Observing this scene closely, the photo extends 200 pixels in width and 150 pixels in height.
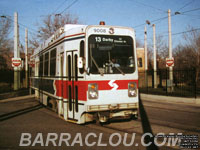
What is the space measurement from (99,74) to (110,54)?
2.59 feet

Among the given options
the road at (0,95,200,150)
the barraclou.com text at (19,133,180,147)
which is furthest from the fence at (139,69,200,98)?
the barraclou.com text at (19,133,180,147)

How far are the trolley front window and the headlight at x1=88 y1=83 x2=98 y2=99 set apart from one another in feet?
1.39

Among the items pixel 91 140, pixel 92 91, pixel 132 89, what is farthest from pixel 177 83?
pixel 91 140

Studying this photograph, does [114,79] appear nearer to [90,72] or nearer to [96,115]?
A: [90,72]

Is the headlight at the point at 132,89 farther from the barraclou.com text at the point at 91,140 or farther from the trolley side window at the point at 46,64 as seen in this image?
the trolley side window at the point at 46,64

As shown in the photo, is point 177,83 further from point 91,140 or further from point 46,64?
point 91,140

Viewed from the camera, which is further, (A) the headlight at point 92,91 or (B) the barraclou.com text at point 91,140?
(A) the headlight at point 92,91

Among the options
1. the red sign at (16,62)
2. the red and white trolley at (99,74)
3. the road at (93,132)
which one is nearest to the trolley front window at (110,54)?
the red and white trolley at (99,74)

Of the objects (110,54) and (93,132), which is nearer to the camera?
(93,132)

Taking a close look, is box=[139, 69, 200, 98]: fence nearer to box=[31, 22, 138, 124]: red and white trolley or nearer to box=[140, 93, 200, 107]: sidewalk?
box=[140, 93, 200, 107]: sidewalk

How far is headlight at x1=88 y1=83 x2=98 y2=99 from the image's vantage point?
24.5 feet

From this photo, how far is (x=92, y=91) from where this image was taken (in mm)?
7496

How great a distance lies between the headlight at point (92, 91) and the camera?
7.47 meters

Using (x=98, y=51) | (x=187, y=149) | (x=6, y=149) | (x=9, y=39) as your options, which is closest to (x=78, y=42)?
(x=98, y=51)
